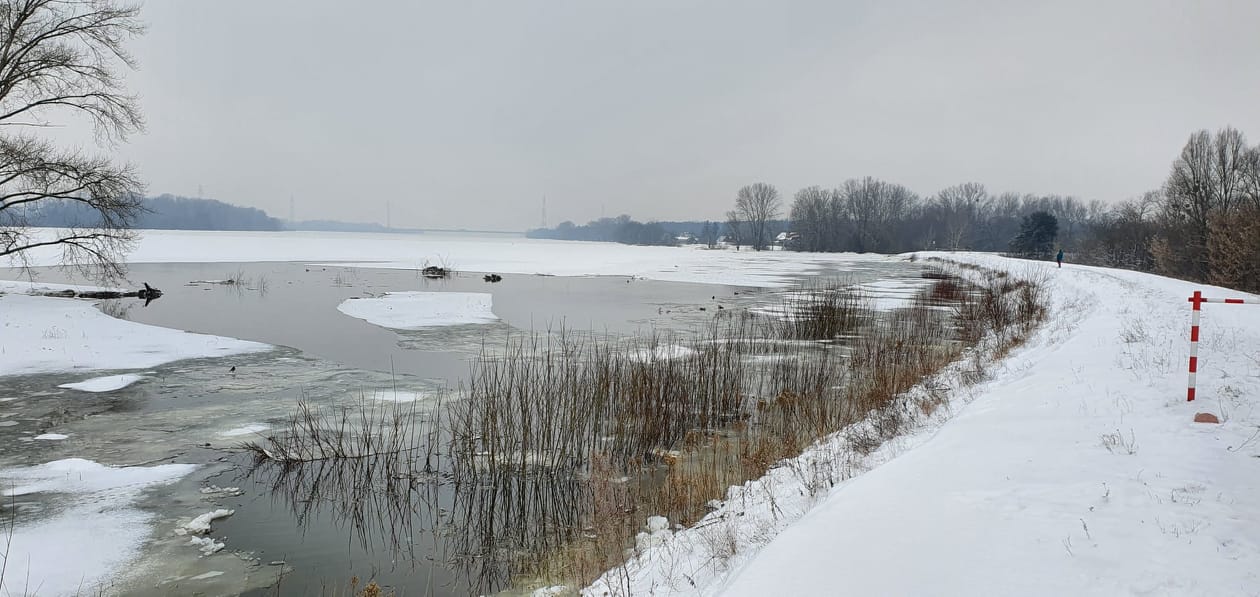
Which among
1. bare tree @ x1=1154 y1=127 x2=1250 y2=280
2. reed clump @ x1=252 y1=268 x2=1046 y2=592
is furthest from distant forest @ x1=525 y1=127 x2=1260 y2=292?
reed clump @ x1=252 y1=268 x2=1046 y2=592

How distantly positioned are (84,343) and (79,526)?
10185 mm

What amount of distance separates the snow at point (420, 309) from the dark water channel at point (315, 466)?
72 cm

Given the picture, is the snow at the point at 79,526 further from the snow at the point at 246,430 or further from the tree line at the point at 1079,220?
the tree line at the point at 1079,220

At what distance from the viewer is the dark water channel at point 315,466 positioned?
521cm

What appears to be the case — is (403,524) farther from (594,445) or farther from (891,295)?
(891,295)

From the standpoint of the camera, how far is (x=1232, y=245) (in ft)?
77.2

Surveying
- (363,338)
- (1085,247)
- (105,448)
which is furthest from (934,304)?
(1085,247)

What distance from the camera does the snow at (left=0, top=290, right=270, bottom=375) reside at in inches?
461

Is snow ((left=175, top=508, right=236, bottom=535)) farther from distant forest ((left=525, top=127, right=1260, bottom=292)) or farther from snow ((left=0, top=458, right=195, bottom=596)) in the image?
distant forest ((left=525, top=127, right=1260, bottom=292))

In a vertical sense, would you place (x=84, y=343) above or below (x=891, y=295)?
below

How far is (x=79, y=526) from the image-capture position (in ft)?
18.0

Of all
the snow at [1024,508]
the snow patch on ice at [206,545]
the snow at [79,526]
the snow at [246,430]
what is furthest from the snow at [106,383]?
the snow at [1024,508]

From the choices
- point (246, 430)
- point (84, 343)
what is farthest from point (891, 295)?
point (84, 343)

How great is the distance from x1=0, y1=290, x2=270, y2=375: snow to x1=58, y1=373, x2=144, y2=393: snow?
0.83 meters
